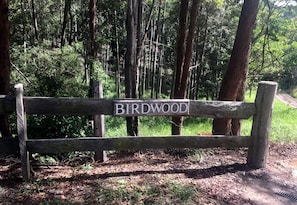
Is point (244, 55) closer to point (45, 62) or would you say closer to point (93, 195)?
point (93, 195)

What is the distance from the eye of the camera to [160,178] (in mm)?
3904

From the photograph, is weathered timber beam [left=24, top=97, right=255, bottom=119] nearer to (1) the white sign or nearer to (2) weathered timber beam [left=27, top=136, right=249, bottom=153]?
(1) the white sign

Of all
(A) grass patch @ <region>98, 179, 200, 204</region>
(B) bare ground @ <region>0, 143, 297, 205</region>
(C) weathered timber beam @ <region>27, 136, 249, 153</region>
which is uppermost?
(C) weathered timber beam @ <region>27, 136, 249, 153</region>

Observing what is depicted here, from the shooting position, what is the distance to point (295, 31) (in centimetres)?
2730

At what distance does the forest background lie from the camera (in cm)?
780

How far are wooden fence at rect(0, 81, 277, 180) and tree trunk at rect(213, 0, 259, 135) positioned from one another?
2375 millimetres

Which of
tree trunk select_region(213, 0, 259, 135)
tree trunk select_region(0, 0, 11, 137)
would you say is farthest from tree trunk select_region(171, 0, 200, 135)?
tree trunk select_region(0, 0, 11, 137)

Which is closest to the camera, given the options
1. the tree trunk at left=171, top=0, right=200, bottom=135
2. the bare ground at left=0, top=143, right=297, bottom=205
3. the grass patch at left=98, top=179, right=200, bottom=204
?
the grass patch at left=98, top=179, right=200, bottom=204

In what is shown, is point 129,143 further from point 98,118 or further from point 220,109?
point 220,109

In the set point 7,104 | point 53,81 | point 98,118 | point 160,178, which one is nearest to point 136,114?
point 98,118

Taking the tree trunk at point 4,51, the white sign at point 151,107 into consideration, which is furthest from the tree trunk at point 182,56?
the white sign at point 151,107

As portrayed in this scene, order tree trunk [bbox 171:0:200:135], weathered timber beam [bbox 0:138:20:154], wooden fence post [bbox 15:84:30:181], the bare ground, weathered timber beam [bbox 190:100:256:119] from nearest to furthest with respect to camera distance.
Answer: the bare ground → wooden fence post [bbox 15:84:30:181] → weathered timber beam [bbox 0:138:20:154] → weathered timber beam [bbox 190:100:256:119] → tree trunk [bbox 171:0:200:135]

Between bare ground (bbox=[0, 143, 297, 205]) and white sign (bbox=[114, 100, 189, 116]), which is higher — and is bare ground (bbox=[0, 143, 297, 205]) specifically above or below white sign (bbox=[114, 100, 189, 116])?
below

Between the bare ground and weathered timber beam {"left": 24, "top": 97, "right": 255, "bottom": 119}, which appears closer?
the bare ground
